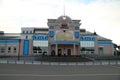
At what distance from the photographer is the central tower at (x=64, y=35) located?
51812mm

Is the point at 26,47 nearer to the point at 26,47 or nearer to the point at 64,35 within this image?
the point at 26,47

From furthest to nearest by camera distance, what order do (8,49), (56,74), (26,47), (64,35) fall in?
(8,49) < (26,47) < (64,35) < (56,74)

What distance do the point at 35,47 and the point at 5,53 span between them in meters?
11.2

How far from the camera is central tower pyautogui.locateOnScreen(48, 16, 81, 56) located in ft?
170

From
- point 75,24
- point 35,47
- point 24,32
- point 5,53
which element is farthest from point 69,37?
point 5,53

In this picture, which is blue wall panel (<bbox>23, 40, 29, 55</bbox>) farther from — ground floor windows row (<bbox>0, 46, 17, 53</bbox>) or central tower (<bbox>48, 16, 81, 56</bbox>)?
central tower (<bbox>48, 16, 81, 56</bbox>)

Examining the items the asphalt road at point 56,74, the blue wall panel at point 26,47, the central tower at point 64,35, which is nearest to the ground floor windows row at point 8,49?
the blue wall panel at point 26,47

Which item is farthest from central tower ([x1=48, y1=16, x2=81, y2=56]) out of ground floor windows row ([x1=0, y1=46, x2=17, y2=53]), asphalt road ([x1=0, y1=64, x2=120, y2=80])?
asphalt road ([x1=0, y1=64, x2=120, y2=80])

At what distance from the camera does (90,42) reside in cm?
5522

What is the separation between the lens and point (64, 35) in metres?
52.0

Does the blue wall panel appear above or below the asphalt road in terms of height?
above

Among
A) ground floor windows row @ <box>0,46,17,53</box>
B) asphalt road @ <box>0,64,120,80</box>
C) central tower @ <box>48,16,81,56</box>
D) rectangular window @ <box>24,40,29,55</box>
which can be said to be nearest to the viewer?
asphalt road @ <box>0,64,120,80</box>

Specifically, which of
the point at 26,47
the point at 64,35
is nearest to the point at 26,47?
the point at 26,47

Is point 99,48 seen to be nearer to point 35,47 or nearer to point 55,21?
point 55,21
